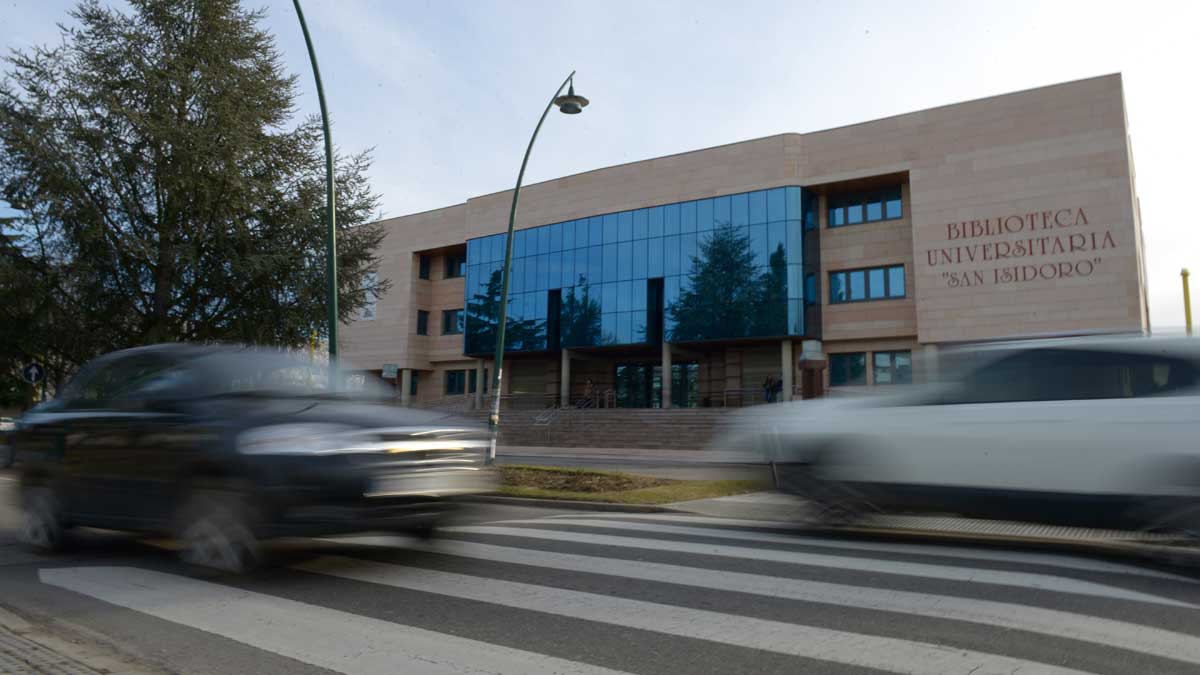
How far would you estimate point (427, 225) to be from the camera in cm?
5131

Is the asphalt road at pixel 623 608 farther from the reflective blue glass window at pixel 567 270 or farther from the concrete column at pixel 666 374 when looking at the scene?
the reflective blue glass window at pixel 567 270

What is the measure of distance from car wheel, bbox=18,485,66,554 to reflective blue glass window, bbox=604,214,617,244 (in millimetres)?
35502

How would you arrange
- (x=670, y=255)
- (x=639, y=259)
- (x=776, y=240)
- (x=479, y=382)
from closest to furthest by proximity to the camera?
1. (x=776, y=240)
2. (x=670, y=255)
3. (x=639, y=259)
4. (x=479, y=382)

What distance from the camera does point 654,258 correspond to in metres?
39.3

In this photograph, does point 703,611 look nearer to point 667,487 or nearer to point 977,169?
point 667,487

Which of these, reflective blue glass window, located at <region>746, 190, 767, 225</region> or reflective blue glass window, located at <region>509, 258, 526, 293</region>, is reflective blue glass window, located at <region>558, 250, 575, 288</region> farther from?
reflective blue glass window, located at <region>746, 190, 767, 225</region>

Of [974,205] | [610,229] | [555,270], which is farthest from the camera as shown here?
[555,270]

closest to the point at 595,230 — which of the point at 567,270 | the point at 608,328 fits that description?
the point at 567,270

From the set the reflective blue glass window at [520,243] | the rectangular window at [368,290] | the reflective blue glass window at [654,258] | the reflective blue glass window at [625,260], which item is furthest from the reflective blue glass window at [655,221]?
the rectangular window at [368,290]

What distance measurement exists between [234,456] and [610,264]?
3652 centimetres

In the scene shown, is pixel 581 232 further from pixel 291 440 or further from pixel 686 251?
pixel 291 440

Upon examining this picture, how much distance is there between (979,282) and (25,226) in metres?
32.0

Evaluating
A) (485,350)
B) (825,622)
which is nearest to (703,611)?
(825,622)

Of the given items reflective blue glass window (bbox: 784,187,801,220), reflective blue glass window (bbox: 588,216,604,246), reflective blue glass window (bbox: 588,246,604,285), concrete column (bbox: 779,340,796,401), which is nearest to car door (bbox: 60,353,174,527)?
concrete column (bbox: 779,340,796,401)
